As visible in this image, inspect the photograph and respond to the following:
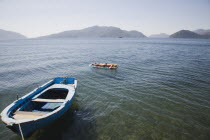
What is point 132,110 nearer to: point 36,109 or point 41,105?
point 41,105

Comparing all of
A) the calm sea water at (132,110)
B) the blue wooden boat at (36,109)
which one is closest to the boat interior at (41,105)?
the blue wooden boat at (36,109)

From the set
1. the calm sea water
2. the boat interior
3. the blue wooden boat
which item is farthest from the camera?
the calm sea water

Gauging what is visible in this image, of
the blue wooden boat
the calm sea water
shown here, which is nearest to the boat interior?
the blue wooden boat

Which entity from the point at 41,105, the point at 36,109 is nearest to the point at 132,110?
the point at 41,105

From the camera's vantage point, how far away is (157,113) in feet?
34.0

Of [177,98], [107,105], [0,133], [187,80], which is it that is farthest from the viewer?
[187,80]

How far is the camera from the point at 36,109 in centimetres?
1002

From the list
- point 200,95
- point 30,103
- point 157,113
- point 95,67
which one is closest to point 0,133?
point 30,103

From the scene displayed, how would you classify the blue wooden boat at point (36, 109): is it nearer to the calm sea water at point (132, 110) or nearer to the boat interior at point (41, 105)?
the boat interior at point (41, 105)

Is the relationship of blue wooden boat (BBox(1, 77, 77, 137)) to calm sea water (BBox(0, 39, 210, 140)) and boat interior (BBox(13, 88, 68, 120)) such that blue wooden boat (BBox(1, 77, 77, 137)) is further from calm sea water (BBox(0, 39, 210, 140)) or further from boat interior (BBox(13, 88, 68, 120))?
calm sea water (BBox(0, 39, 210, 140))

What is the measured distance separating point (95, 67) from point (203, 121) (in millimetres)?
18968

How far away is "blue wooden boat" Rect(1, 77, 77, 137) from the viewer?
667 cm

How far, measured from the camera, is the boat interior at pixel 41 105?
786cm

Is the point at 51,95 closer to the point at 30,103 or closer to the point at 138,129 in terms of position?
the point at 30,103
